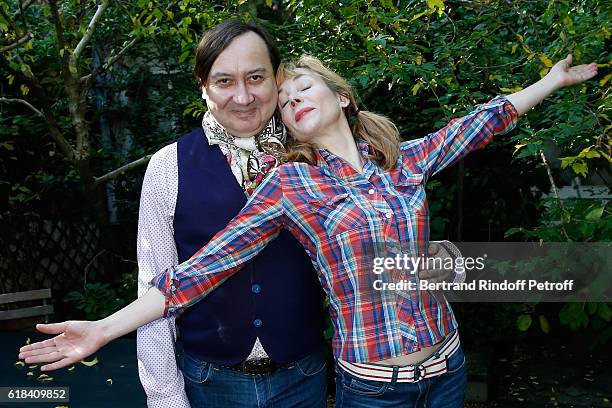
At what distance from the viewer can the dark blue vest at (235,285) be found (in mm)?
2316

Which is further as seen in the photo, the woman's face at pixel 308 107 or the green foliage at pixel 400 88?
the green foliage at pixel 400 88

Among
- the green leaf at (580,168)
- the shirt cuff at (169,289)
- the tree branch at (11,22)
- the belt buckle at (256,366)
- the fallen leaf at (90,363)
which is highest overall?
the tree branch at (11,22)

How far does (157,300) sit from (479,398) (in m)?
4.08

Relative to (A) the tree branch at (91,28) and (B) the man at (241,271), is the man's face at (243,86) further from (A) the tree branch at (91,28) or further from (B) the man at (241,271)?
(A) the tree branch at (91,28)

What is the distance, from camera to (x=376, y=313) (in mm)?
2070

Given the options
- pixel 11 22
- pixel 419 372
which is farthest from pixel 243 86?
pixel 11 22

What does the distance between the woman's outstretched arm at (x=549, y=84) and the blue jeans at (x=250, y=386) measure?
1.04 m

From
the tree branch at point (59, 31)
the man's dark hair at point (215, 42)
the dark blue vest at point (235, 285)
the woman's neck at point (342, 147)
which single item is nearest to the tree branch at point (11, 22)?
the tree branch at point (59, 31)

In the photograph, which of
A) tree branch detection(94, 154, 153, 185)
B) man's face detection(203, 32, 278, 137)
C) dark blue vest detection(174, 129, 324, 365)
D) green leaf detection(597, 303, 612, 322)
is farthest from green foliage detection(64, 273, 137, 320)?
man's face detection(203, 32, 278, 137)

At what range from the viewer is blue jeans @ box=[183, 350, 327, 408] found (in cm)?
232

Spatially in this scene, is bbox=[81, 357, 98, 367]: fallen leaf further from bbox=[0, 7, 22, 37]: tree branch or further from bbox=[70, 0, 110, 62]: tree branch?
bbox=[0, 7, 22, 37]: tree branch

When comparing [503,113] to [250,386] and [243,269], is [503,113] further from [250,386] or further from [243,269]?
[250,386]

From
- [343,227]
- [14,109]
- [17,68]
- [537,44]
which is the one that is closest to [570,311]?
[537,44]

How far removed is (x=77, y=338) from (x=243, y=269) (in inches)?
21.7
